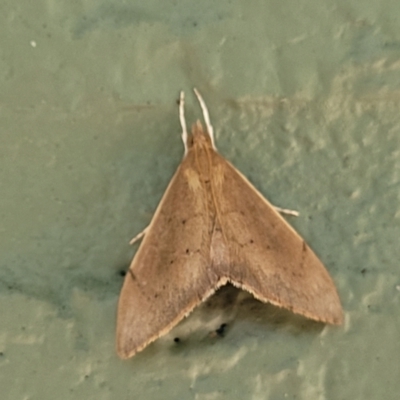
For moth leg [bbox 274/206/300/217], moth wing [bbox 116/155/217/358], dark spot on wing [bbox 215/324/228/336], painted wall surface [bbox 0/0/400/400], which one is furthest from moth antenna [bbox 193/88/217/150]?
dark spot on wing [bbox 215/324/228/336]

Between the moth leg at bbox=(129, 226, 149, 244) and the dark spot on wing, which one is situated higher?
the moth leg at bbox=(129, 226, 149, 244)

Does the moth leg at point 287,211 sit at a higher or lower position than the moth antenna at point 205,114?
lower

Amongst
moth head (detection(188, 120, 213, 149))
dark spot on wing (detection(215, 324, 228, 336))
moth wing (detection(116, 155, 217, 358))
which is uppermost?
moth head (detection(188, 120, 213, 149))

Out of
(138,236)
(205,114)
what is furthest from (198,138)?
(138,236)

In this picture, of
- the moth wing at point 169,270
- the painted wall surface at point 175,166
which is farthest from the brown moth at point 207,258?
the painted wall surface at point 175,166

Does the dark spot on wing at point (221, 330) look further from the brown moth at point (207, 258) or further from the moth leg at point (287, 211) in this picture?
the moth leg at point (287, 211)

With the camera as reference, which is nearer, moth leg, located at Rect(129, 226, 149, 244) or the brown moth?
the brown moth

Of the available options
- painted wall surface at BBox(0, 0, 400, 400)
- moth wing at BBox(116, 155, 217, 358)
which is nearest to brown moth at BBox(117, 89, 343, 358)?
moth wing at BBox(116, 155, 217, 358)

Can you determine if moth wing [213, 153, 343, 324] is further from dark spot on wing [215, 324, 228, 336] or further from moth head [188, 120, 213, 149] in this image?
dark spot on wing [215, 324, 228, 336]

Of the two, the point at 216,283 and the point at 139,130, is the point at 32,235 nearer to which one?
the point at 139,130
